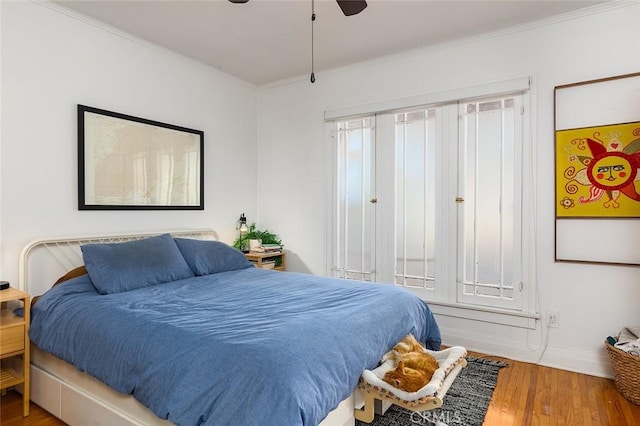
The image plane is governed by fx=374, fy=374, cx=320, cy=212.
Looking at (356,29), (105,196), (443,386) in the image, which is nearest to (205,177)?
(105,196)

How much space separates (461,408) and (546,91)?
2496 millimetres

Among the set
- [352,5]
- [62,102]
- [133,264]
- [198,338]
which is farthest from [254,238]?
[352,5]

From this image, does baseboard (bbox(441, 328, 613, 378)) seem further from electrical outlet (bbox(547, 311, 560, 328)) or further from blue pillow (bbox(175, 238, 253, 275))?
blue pillow (bbox(175, 238, 253, 275))

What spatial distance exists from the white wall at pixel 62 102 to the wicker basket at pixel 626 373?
3.62m

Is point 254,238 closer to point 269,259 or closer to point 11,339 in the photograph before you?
Result: point 269,259

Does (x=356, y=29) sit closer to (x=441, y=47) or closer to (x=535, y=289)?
(x=441, y=47)

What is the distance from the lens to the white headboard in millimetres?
2586

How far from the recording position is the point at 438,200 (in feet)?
11.5

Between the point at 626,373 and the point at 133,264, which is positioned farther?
the point at 133,264

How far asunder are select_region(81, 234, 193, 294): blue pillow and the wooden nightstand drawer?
0.47 metres

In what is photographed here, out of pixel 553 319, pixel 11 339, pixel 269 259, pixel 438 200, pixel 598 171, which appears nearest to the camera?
pixel 11 339

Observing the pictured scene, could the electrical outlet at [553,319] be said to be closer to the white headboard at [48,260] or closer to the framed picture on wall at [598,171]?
the framed picture on wall at [598,171]

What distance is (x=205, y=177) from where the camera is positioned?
157 inches

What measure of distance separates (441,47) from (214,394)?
3390 mm
